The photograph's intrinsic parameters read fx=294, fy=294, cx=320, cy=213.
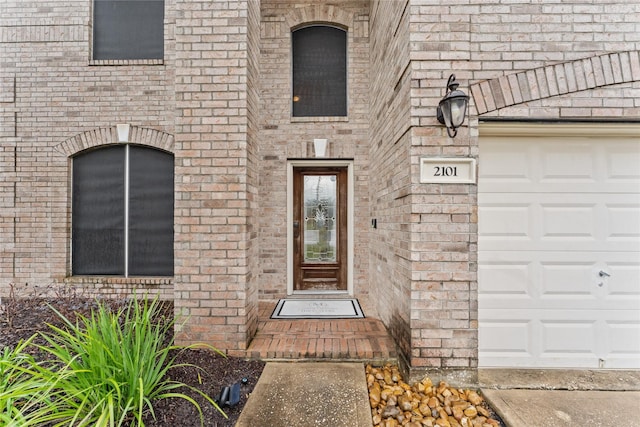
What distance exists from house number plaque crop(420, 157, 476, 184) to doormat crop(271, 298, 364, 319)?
76.3 inches

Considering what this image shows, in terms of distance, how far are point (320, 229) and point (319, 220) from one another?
136 millimetres

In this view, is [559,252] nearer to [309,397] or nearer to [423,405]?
[423,405]

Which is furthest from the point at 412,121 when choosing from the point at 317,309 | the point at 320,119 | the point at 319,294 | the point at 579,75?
the point at 319,294

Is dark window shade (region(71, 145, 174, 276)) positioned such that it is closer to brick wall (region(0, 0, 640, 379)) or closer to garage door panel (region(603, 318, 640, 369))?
brick wall (region(0, 0, 640, 379))

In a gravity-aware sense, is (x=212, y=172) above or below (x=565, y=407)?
above

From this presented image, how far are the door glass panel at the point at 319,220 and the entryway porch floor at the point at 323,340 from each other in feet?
4.04

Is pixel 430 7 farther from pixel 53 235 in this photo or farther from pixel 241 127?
pixel 53 235

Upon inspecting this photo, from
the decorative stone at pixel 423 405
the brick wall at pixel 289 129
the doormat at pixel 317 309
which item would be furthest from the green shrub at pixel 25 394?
the brick wall at pixel 289 129

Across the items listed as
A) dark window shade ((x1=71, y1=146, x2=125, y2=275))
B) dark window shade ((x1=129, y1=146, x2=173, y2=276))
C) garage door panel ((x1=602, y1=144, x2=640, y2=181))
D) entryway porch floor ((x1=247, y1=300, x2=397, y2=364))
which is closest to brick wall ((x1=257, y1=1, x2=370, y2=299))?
entryway porch floor ((x1=247, y1=300, x2=397, y2=364))

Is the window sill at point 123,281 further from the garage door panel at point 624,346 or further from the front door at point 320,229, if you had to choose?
the garage door panel at point 624,346

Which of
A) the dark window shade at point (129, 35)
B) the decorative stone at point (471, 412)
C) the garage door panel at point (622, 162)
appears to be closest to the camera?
the decorative stone at point (471, 412)

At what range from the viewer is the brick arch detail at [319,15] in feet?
13.9

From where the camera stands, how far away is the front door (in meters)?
4.36

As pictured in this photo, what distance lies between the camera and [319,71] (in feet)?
14.3
